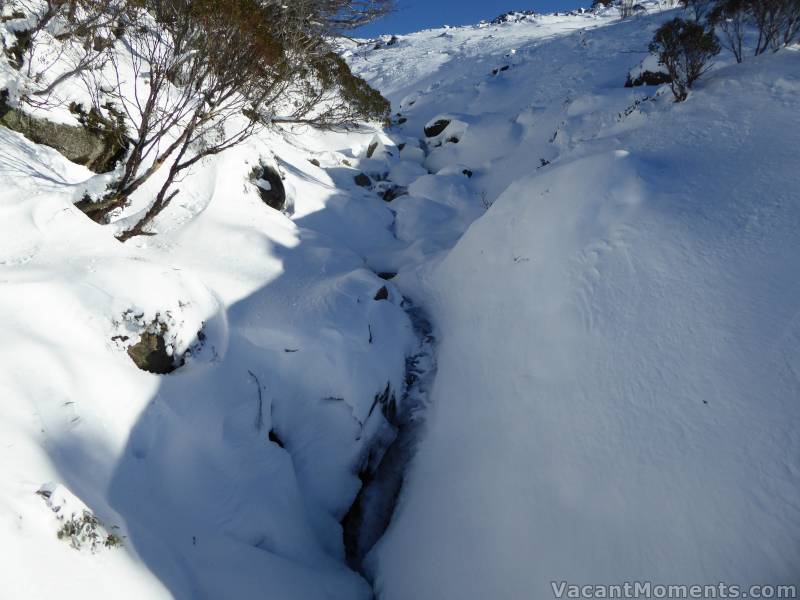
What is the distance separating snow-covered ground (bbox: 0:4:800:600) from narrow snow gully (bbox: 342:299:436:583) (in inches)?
4.0

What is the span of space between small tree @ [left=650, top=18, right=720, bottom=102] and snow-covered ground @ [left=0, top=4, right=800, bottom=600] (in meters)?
1.19

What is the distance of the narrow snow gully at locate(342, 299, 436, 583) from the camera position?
4854 mm

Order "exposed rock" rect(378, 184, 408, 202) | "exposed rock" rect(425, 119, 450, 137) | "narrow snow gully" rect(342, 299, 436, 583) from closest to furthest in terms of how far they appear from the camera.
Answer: "narrow snow gully" rect(342, 299, 436, 583)
"exposed rock" rect(378, 184, 408, 202)
"exposed rock" rect(425, 119, 450, 137)

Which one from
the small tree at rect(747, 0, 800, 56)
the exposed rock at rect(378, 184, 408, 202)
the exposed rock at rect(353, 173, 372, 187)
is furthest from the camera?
the exposed rock at rect(353, 173, 372, 187)

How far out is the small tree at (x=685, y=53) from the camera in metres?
9.00

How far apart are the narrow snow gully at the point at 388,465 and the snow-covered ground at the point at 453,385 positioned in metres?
0.10

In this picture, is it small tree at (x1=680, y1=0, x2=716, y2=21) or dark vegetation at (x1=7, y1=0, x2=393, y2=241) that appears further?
small tree at (x1=680, y1=0, x2=716, y2=21)

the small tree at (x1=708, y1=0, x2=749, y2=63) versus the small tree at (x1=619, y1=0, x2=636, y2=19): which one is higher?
the small tree at (x1=708, y1=0, x2=749, y2=63)

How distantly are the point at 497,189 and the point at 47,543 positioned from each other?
38.5 ft

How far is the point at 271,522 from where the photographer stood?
13.2 ft

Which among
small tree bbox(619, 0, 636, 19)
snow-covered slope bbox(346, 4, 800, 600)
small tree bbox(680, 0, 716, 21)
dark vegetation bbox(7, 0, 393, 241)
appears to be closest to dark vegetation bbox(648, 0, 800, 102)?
snow-covered slope bbox(346, 4, 800, 600)

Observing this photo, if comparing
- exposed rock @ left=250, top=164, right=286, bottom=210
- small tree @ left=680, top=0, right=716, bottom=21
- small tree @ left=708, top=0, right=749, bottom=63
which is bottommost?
small tree @ left=680, top=0, right=716, bottom=21

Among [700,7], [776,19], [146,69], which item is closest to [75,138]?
[146,69]

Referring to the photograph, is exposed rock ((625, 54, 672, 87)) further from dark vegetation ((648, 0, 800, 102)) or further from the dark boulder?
dark vegetation ((648, 0, 800, 102))
